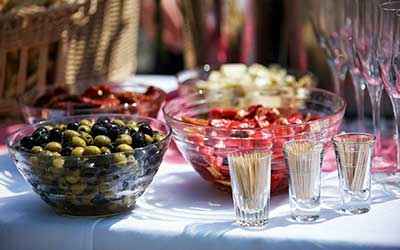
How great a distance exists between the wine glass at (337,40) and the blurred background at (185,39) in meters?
0.35

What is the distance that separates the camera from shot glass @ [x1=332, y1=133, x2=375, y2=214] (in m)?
1.00

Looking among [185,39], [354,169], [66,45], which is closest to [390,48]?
[354,169]

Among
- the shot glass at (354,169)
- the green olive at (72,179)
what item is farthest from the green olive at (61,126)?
the shot glass at (354,169)

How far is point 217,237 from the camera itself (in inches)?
38.8

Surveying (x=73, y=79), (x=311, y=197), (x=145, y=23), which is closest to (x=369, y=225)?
(x=311, y=197)

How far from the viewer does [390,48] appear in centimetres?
107

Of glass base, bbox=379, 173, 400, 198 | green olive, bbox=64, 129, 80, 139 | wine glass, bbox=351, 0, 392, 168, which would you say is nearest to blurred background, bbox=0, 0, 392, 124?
green olive, bbox=64, 129, 80, 139

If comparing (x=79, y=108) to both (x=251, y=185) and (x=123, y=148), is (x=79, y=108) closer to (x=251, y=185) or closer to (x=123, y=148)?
(x=123, y=148)

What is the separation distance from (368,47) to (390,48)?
0.09 metres

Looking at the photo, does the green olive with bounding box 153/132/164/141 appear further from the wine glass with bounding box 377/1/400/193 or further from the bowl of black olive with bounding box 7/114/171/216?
the wine glass with bounding box 377/1/400/193

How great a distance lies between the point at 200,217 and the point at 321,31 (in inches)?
18.3

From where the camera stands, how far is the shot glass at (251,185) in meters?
0.98

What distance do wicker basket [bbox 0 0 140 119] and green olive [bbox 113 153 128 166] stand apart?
1.49 ft

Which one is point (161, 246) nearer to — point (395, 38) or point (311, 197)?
point (311, 197)
